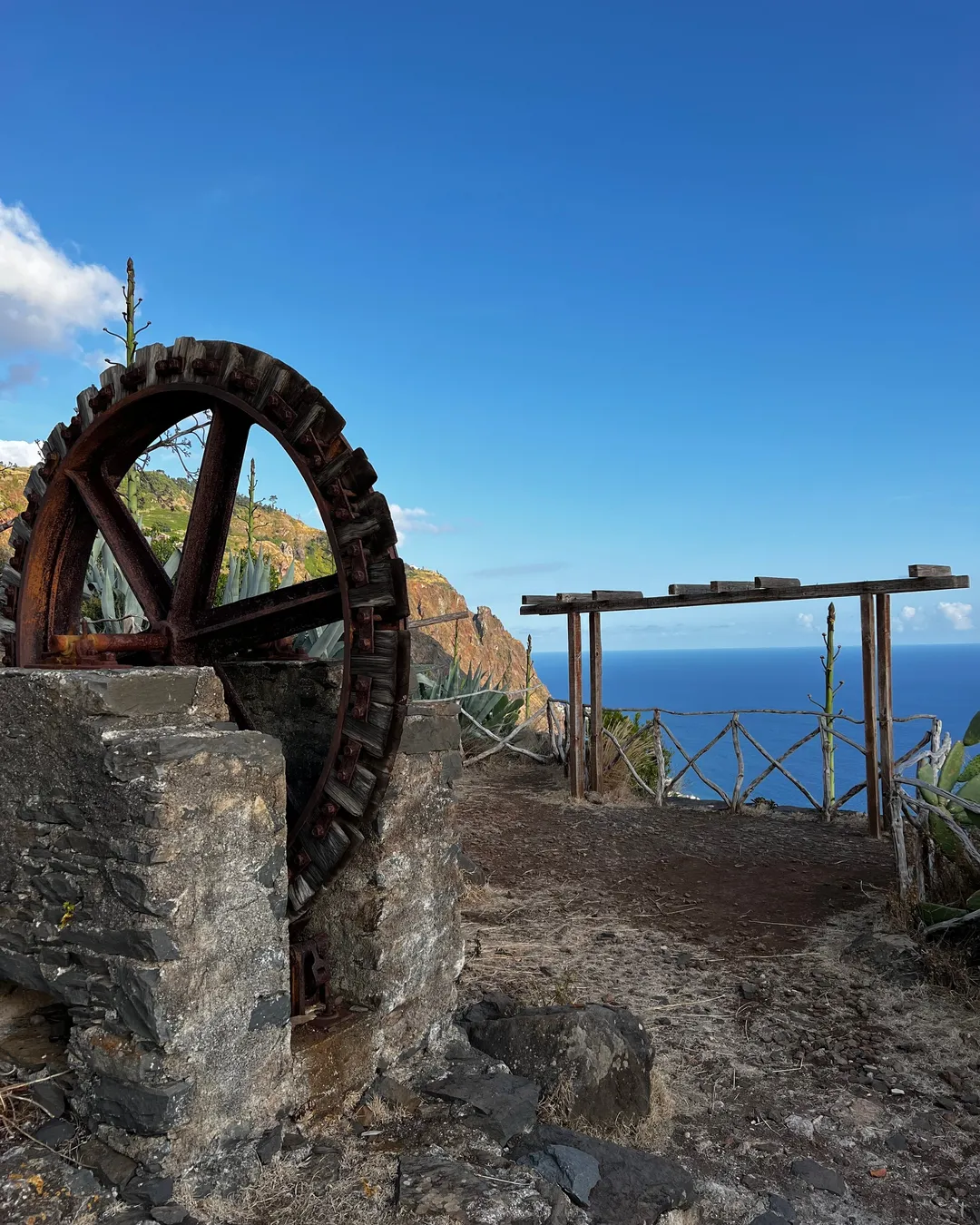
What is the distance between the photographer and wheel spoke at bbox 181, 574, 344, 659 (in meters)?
3.80

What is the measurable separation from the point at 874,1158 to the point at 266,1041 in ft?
8.15

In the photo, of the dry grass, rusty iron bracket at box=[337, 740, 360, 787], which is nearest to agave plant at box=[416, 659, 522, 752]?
rusty iron bracket at box=[337, 740, 360, 787]

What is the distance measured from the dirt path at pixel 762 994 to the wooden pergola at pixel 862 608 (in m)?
0.95

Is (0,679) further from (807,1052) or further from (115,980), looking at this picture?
(807,1052)

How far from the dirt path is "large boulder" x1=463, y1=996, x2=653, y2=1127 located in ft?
0.78

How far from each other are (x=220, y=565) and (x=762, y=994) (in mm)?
3890

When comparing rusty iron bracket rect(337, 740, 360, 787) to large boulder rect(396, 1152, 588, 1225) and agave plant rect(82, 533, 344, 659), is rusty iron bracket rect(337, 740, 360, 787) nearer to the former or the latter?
large boulder rect(396, 1152, 588, 1225)

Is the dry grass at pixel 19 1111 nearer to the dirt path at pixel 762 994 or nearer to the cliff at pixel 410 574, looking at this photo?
the dirt path at pixel 762 994

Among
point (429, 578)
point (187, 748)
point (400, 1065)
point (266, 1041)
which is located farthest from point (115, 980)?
point (429, 578)

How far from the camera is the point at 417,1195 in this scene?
2.76m

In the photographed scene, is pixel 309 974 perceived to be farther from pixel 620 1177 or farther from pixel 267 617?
pixel 267 617

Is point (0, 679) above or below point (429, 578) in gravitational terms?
below

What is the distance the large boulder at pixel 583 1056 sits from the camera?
3.52 metres

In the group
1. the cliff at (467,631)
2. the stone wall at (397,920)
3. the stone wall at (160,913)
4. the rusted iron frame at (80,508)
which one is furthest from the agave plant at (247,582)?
the cliff at (467,631)
